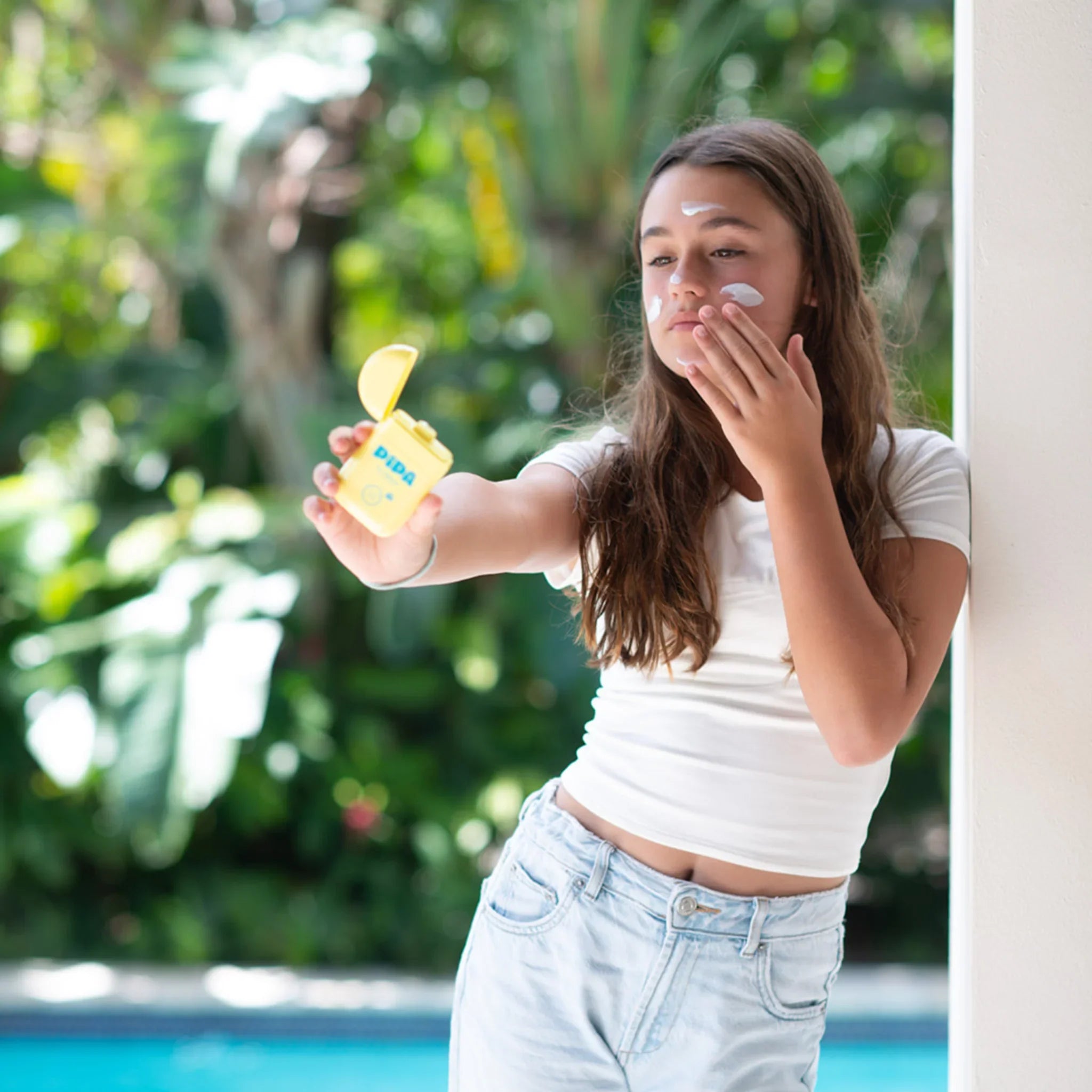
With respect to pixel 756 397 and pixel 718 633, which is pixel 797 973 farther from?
pixel 756 397

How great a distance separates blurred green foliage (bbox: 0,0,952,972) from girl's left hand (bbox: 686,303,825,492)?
7.07 feet

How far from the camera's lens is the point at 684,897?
1030 mm

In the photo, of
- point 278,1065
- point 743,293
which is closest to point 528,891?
point 743,293

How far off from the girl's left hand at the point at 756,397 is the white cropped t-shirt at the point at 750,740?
0.12 m

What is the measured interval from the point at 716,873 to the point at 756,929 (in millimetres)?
57

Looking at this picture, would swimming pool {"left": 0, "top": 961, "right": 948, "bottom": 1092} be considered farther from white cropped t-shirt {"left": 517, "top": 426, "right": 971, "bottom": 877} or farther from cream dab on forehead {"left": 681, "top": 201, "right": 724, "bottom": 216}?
cream dab on forehead {"left": 681, "top": 201, "right": 724, "bottom": 216}

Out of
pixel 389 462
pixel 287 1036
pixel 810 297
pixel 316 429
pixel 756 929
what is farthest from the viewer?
pixel 287 1036

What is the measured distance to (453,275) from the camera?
454cm

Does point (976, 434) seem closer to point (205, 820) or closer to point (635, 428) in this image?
point (635, 428)

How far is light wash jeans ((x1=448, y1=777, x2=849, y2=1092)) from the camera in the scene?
3.35 ft

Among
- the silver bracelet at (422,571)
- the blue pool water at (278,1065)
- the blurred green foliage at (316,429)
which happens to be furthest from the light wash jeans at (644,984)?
the blue pool water at (278,1065)

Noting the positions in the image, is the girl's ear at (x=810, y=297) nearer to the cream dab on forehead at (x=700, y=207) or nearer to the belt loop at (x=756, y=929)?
the cream dab on forehead at (x=700, y=207)

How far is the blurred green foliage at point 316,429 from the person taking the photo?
3.20m

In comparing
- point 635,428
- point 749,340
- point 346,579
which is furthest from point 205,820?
point 749,340
